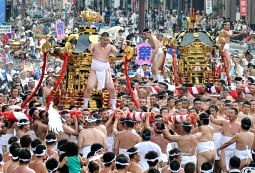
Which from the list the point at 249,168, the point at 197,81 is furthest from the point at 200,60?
the point at 249,168

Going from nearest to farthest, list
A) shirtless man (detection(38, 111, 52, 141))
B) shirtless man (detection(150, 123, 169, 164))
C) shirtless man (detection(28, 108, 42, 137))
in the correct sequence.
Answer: shirtless man (detection(150, 123, 169, 164))
shirtless man (detection(38, 111, 52, 141))
shirtless man (detection(28, 108, 42, 137))

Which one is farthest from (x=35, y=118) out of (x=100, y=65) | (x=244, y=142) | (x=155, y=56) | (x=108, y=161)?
(x=155, y=56)

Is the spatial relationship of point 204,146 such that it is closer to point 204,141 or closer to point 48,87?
point 204,141

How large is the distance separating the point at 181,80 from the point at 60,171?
9894 mm

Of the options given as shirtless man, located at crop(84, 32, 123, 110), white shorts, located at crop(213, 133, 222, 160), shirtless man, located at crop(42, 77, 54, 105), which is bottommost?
white shorts, located at crop(213, 133, 222, 160)

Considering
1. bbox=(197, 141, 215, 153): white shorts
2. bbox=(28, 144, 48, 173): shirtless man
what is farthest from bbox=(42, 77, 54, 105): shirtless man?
bbox=(28, 144, 48, 173): shirtless man

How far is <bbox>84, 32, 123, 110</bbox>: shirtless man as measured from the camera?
16766mm

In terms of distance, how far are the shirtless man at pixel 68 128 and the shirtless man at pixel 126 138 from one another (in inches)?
32.0

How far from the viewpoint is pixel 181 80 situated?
21.6 m

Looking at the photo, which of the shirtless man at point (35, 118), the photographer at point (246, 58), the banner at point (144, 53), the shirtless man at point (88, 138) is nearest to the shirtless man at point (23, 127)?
the shirtless man at point (35, 118)

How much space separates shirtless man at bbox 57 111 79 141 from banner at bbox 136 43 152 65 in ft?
25.9

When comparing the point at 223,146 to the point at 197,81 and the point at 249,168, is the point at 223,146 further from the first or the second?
the point at 197,81

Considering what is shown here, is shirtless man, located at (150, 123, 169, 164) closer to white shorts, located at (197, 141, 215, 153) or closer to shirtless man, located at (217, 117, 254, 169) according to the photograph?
white shorts, located at (197, 141, 215, 153)

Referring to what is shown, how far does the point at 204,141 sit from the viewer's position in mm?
14859
